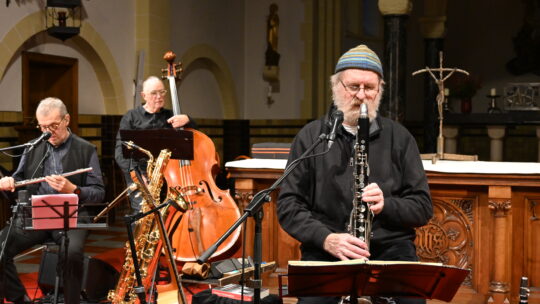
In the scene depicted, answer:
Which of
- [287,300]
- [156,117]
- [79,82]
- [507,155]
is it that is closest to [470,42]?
[507,155]

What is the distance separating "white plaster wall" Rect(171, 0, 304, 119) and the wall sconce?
4397mm

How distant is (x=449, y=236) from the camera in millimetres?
4988

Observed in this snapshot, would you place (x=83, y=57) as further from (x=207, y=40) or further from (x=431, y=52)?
(x=431, y=52)

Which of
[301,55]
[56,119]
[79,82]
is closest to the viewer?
[56,119]

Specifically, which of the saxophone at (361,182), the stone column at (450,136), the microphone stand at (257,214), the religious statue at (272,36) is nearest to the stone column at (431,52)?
the stone column at (450,136)

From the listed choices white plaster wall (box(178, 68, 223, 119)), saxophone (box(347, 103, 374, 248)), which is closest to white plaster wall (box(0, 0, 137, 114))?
white plaster wall (box(178, 68, 223, 119))

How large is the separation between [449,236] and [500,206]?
0.46 m

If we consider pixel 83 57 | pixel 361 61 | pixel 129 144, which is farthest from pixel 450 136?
pixel 361 61

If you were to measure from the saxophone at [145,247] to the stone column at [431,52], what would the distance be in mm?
7889

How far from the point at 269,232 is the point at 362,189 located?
225 centimetres

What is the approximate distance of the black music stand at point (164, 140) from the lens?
4938 millimetres

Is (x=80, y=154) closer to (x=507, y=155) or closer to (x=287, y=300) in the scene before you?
(x=287, y=300)

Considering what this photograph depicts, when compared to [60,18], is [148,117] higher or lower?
lower

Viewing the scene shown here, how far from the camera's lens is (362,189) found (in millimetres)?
3115
